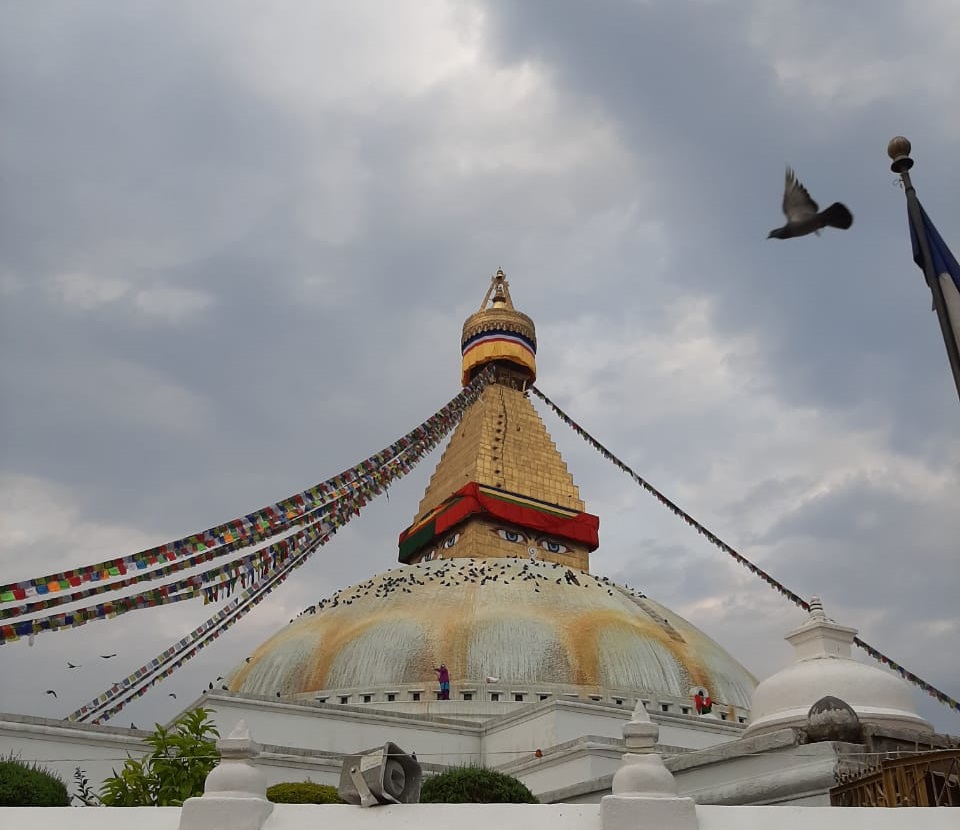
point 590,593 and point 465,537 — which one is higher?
point 465,537

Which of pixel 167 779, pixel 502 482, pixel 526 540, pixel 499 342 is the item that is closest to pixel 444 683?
pixel 526 540

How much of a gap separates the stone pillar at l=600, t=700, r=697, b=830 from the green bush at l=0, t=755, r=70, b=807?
6.16 m

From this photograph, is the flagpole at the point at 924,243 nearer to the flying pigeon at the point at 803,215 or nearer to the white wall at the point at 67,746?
the flying pigeon at the point at 803,215

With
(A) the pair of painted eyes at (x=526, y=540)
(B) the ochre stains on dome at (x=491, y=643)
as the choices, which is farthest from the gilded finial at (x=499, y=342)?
(B) the ochre stains on dome at (x=491, y=643)

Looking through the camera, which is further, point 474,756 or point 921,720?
point 474,756

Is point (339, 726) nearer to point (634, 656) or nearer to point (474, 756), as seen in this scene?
point (474, 756)

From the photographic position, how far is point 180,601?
619 inches

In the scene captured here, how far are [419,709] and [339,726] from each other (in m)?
2.52

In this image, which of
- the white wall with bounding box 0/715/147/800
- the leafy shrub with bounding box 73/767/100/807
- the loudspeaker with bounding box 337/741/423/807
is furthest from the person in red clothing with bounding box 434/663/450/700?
the loudspeaker with bounding box 337/741/423/807

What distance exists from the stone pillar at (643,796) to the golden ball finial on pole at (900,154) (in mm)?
5281

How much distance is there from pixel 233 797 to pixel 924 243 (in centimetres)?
685

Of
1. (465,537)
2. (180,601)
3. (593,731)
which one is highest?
(465,537)

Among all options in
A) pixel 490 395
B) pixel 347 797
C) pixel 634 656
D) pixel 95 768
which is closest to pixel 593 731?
pixel 634 656

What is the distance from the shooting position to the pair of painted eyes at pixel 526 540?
95.3 ft
